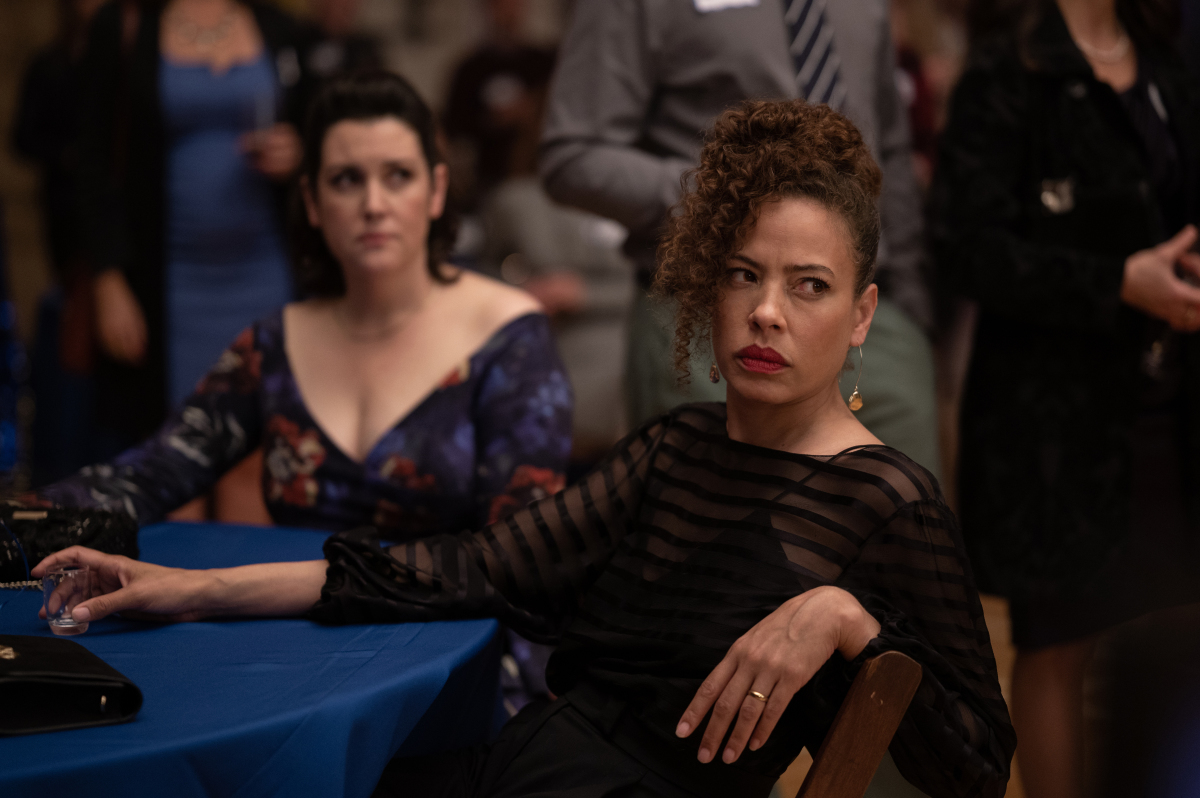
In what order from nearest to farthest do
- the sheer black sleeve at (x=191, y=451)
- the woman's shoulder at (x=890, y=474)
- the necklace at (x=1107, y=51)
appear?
Answer: the woman's shoulder at (x=890, y=474) < the sheer black sleeve at (x=191, y=451) < the necklace at (x=1107, y=51)

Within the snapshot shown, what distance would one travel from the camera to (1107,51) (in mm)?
2061

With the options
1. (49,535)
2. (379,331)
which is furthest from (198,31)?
(49,535)

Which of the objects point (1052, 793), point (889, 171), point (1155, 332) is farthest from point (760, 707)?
point (889, 171)

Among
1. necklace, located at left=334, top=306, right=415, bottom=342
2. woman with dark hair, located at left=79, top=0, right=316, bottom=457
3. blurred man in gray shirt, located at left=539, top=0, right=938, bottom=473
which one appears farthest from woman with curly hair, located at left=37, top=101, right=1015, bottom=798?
woman with dark hair, located at left=79, top=0, right=316, bottom=457

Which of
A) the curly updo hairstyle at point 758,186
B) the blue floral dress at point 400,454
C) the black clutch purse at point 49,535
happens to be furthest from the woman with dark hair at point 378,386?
the curly updo hairstyle at point 758,186

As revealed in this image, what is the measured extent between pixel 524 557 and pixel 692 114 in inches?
39.8

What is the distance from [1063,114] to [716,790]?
4.46 ft

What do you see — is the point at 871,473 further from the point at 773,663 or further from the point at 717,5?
the point at 717,5

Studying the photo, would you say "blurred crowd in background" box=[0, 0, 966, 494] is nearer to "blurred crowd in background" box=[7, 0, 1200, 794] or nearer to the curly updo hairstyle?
"blurred crowd in background" box=[7, 0, 1200, 794]

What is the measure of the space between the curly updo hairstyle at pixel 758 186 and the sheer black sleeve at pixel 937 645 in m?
0.32

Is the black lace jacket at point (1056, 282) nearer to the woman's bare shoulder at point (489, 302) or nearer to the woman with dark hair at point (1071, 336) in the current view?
the woman with dark hair at point (1071, 336)

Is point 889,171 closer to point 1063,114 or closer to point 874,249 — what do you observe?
A: point 1063,114

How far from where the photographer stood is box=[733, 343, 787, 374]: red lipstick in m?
1.33

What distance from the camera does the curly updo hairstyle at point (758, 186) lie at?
52.7 inches
